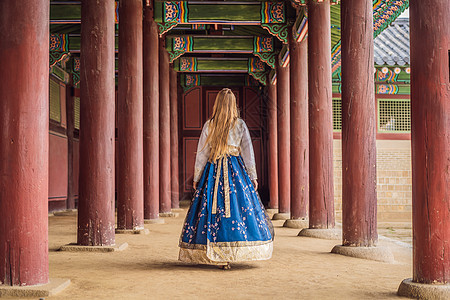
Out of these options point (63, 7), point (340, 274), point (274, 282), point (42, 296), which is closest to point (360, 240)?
point (340, 274)

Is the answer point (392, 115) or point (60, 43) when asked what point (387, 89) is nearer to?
point (392, 115)

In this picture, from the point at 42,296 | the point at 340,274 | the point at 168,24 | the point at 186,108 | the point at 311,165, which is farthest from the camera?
the point at 186,108

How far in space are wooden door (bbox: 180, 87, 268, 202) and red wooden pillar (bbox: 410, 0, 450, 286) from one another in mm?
16058

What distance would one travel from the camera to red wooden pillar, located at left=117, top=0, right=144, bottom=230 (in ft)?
28.5

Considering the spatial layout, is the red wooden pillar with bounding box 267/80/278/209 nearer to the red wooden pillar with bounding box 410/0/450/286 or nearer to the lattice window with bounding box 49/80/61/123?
the lattice window with bounding box 49/80/61/123

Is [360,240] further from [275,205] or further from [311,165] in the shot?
[275,205]

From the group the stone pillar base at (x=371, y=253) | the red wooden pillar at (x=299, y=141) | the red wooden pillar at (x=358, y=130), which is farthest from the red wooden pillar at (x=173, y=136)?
the stone pillar base at (x=371, y=253)

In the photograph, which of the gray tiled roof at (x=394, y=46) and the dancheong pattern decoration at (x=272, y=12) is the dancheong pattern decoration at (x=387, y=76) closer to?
the gray tiled roof at (x=394, y=46)

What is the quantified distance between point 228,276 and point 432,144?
6.56ft

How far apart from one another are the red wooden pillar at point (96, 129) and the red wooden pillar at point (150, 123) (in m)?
4.44

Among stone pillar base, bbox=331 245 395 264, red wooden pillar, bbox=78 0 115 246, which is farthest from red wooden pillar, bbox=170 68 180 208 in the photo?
stone pillar base, bbox=331 245 395 264

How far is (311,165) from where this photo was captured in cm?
837

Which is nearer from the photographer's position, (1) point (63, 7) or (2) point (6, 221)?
(2) point (6, 221)

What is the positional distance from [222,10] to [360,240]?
729 centimetres
